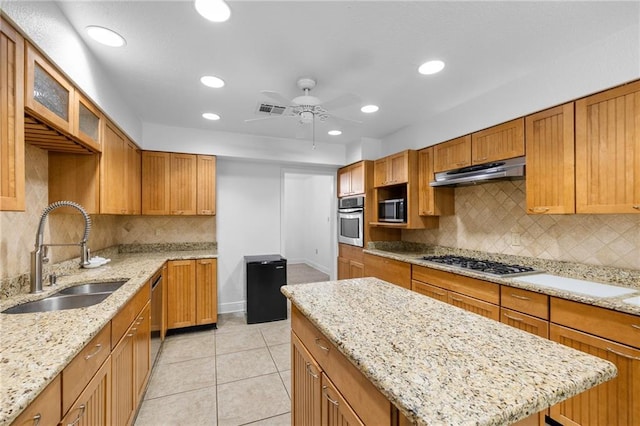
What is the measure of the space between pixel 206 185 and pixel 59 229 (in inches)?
65.8

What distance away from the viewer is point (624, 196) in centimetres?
181

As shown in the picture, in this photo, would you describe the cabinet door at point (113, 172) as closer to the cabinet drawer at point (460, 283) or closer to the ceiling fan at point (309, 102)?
the ceiling fan at point (309, 102)

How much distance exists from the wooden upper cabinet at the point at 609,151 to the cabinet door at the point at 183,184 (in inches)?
154

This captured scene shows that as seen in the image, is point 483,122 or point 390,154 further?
point 390,154

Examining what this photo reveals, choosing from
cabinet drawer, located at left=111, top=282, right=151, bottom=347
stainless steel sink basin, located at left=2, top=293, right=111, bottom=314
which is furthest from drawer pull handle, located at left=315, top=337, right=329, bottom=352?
stainless steel sink basin, located at left=2, top=293, right=111, bottom=314

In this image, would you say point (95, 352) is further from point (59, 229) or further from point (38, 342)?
point (59, 229)

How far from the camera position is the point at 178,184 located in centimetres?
359

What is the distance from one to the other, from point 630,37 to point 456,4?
125 centimetres

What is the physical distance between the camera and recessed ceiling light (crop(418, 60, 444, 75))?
7.02 ft

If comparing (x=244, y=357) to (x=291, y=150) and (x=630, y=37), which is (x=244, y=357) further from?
(x=630, y=37)

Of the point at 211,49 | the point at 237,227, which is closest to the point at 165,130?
the point at 237,227

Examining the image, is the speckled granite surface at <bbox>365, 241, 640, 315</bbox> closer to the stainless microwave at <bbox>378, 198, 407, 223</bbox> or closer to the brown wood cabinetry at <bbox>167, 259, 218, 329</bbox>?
the stainless microwave at <bbox>378, 198, 407, 223</bbox>

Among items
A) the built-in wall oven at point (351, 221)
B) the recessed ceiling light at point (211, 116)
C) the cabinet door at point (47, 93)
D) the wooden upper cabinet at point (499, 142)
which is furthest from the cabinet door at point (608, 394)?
the recessed ceiling light at point (211, 116)

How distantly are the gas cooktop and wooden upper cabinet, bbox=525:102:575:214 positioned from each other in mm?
517
